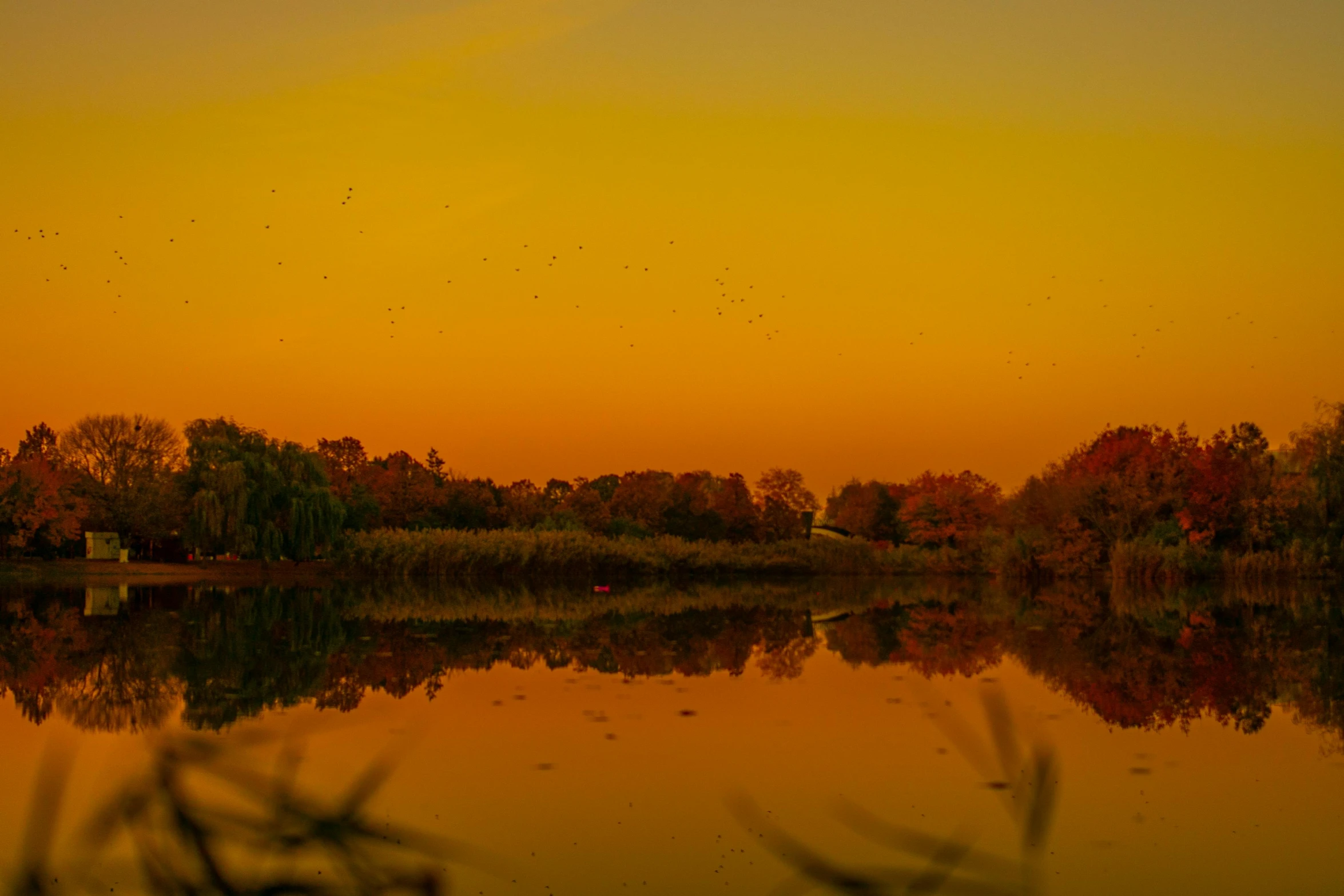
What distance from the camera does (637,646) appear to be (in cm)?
1602

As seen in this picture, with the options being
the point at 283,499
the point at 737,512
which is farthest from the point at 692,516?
the point at 283,499

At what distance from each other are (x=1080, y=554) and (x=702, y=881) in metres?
36.7

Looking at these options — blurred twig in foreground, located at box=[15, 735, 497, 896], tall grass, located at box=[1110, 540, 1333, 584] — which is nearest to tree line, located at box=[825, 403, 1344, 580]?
tall grass, located at box=[1110, 540, 1333, 584]

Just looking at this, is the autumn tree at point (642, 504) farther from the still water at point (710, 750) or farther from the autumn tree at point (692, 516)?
the still water at point (710, 750)

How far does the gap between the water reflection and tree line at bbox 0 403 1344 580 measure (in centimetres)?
934

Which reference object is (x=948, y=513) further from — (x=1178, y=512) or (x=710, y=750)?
(x=710, y=750)

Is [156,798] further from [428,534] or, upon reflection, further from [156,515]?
[156,515]

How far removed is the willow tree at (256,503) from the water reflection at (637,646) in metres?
8.67

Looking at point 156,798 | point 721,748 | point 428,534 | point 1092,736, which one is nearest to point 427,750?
point 721,748

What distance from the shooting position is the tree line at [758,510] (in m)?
37.2

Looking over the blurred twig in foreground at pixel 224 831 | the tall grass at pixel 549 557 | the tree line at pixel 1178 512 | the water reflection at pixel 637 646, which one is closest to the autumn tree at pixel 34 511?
the tall grass at pixel 549 557

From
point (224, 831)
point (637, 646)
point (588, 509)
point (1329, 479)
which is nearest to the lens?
point (224, 831)

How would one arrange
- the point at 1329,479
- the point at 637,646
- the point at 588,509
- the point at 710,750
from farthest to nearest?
the point at 588,509
the point at 1329,479
the point at 637,646
the point at 710,750

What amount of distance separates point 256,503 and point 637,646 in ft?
81.1
